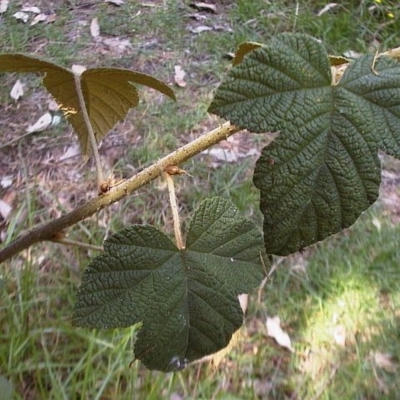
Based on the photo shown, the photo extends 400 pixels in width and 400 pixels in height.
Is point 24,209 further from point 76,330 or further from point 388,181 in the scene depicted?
point 388,181

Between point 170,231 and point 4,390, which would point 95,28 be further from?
point 4,390

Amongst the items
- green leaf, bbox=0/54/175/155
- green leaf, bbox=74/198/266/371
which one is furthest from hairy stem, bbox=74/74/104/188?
green leaf, bbox=74/198/266/371

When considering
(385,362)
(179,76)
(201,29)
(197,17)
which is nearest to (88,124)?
(385,362)

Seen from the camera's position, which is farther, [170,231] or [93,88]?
[170,231]

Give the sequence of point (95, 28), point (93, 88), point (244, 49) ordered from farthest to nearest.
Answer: point (95, 28), point (93, 88), point (244, 49)

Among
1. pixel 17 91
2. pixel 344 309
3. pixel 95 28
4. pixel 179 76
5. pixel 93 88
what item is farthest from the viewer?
pixel 95 28

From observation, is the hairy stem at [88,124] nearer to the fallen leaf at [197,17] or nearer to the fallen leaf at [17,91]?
the fallen leaf at [17,91]

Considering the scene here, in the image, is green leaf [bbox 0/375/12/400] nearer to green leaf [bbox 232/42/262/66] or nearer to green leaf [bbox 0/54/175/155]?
green leaf [bbox 0/54/175/155]
